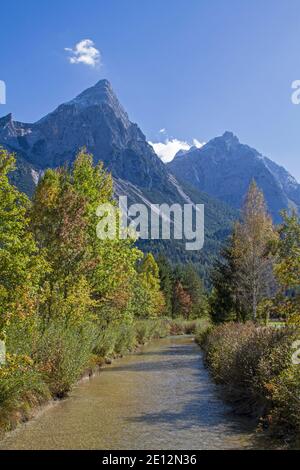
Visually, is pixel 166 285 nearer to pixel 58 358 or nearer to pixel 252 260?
pixel 252 260

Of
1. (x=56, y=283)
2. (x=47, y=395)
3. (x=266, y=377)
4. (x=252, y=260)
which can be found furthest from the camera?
(x=252, y=260)

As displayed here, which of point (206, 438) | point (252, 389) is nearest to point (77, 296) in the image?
point (252, 389)

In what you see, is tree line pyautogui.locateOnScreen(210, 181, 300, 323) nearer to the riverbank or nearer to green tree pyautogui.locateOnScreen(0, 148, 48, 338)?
the riverbank

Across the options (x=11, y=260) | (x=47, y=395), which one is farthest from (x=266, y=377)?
(x=11, y=260)

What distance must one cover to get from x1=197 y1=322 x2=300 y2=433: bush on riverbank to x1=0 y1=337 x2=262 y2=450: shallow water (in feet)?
2.03

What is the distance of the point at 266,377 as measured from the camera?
11922 millimetres

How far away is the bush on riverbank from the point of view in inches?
384

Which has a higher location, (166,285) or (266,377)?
(166,285)

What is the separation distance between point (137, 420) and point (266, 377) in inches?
138

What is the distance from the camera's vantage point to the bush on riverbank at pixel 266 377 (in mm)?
9742

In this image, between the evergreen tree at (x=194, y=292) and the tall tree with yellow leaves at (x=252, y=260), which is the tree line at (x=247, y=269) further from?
the evergreen tree at (x=194, y=292)

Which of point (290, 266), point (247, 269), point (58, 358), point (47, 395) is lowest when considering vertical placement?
point (47, 395)

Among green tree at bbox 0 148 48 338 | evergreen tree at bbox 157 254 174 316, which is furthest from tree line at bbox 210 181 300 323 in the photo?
evergreen tree at bbox 157 254 174 316
